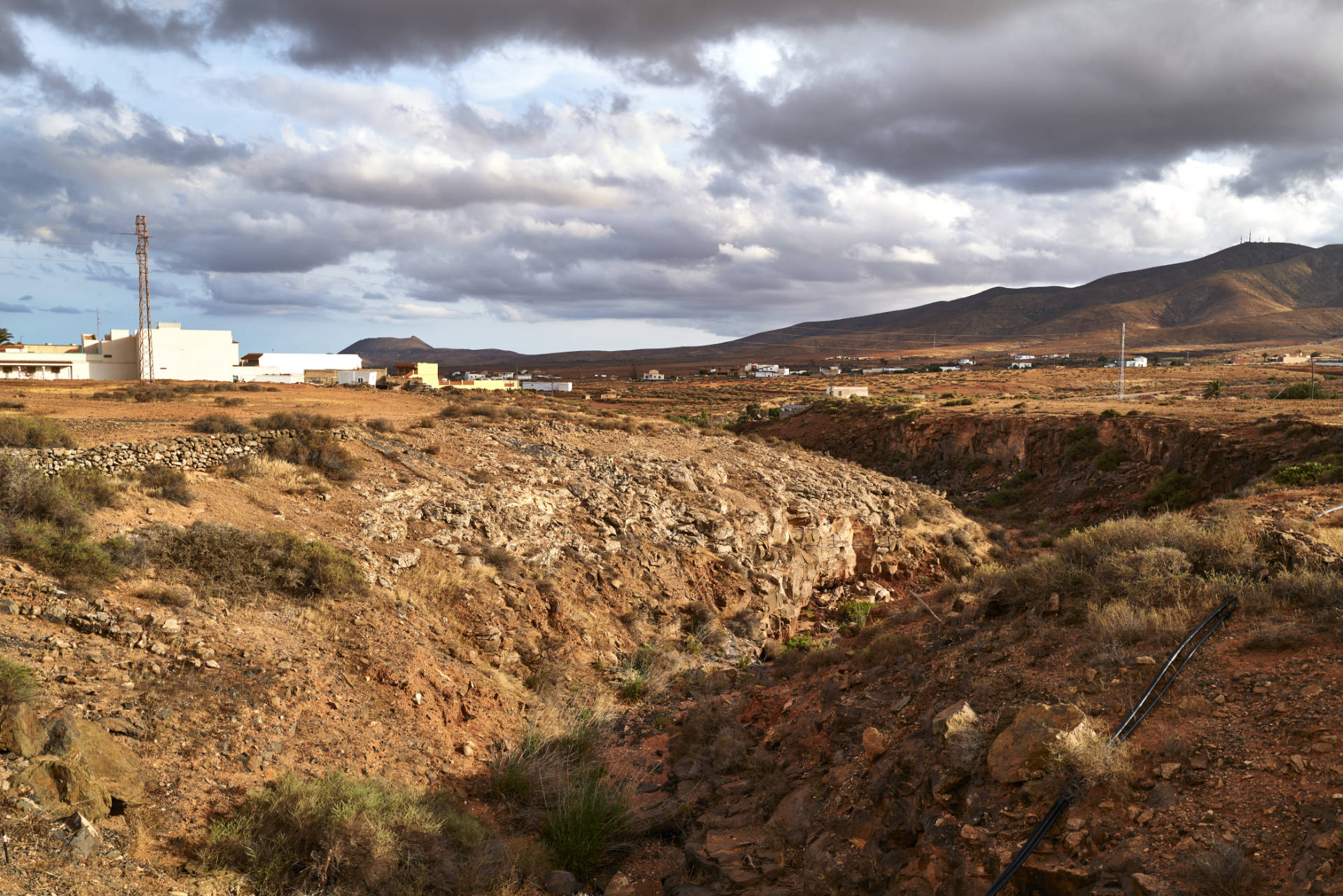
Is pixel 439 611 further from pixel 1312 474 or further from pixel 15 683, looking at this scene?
pixel 1312 474

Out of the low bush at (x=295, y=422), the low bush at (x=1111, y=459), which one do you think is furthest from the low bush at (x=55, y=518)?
the low bush at (x=1111, y=459)

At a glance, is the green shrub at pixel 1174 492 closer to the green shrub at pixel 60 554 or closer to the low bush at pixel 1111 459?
the low bush at pixel 1111 459

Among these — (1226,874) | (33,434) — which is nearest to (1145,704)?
(1226,874)

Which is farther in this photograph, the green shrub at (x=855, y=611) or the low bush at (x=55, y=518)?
the green shrub at (x=855, y=611)

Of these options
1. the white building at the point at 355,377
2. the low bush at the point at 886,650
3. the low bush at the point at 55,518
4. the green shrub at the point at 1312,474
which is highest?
the white building at the point at 355,377

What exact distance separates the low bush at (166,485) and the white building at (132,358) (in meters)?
38.8

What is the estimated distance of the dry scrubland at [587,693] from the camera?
19.3 ft

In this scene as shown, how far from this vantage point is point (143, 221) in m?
37.0

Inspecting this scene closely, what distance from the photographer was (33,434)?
544 inches

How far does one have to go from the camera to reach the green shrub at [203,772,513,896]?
673cm

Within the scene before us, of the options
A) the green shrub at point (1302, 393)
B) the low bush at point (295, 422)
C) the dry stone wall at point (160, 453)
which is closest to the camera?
the dry stone wall at point (160, 453)

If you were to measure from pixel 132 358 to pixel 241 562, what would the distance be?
47.3 m

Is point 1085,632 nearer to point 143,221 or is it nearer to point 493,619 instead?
point 493,619

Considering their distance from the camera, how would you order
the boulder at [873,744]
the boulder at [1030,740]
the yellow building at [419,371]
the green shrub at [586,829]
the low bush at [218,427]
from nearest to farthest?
the boulder at [1030,740] → the boulder at [873,744] → the green shrub at [586,829] → the low bush at [218,427] → the yellow building at [419,371]
